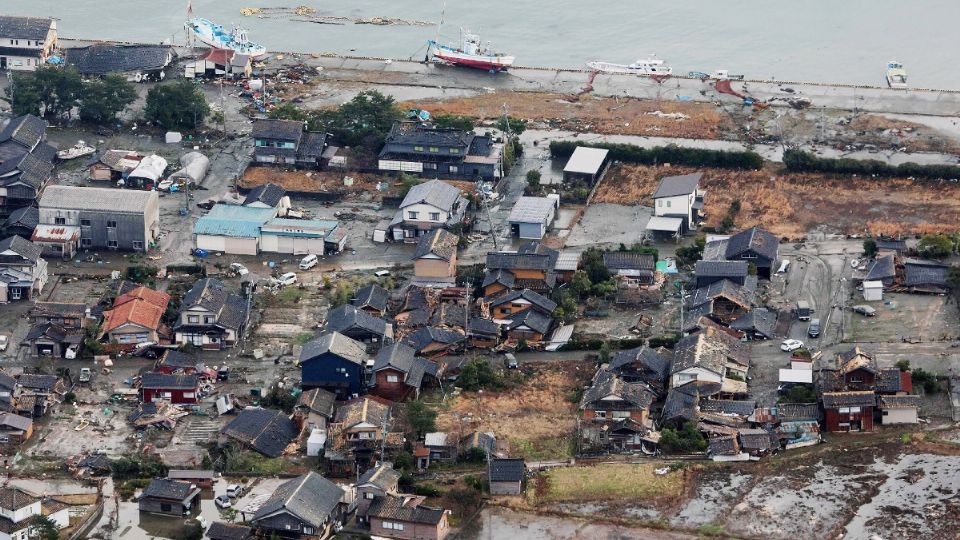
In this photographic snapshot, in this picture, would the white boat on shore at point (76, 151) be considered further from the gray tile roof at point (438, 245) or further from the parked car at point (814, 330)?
the parked car at point (814, 330)

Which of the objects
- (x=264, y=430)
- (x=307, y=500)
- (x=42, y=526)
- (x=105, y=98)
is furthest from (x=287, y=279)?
(x=42, y=526)

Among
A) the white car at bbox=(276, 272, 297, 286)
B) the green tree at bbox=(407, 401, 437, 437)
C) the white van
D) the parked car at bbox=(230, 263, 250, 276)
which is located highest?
the white van

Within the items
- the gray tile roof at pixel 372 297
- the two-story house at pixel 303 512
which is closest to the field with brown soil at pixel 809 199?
the gray tile roof at pixel 372 297

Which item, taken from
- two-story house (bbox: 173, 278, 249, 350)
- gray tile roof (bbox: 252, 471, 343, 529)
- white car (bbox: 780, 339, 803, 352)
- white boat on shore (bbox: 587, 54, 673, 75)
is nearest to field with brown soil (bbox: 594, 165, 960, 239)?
white car (bbox: 780, 339, 803, 352)

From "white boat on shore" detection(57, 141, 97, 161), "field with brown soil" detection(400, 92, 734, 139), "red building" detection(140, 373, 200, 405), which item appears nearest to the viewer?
"red building" detection(140, 373, 200, 405)

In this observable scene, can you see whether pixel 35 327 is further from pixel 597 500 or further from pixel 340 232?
pixel 597 500

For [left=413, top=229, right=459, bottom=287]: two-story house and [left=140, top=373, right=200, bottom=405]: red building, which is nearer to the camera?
[left=140, top=373, right=200, bottom=405]: red building

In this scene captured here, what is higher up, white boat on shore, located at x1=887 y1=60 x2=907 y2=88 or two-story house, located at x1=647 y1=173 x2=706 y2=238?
white boat on shore, located at x1=887 y1=60 x2=907 y2=88

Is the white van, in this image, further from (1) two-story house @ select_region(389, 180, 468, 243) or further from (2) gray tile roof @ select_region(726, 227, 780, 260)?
(2) gray tile roof @ select_region(726, 227, 780, 260)

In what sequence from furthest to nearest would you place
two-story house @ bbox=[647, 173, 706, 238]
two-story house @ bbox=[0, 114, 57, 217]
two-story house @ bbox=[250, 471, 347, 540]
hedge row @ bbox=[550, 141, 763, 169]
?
1. hedge row @ bbox=[550, 141, 763, 169]
2. two-story house @ bbox=[0, 114, 57, 217]
3. two-story house @ bbox=[647, 173, 706, 238]
4. two-story house @ bbox=[250, 471, 347, 540]
